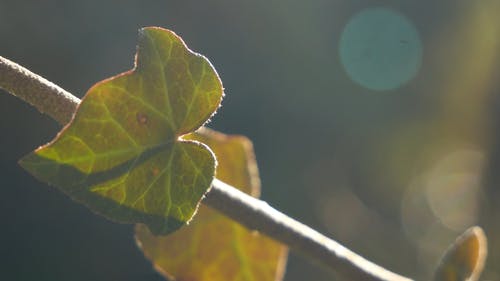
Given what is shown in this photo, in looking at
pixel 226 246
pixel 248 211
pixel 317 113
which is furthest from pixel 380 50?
pixel 248 211

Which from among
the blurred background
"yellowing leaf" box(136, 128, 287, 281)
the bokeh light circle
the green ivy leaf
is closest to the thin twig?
the green ivy leaf

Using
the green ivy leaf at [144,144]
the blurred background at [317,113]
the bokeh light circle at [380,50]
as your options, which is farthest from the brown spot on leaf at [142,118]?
the bokeh light circle at [380,50]

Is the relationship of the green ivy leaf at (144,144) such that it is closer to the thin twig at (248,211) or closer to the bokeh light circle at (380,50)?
the thin twig at (248,211)

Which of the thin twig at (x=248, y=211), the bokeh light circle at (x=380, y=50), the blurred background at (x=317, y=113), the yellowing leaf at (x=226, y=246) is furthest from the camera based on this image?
the bokeh light circle at (x=380, y=50)

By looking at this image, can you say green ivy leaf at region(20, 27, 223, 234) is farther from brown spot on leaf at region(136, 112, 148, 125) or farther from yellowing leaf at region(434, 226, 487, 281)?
yellowing leaf at region(434, 226, 487, 281)

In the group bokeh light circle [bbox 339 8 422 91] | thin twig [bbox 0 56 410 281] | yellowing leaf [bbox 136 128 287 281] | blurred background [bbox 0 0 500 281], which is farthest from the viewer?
bokeh light circle [bbox 339 8 422 91]

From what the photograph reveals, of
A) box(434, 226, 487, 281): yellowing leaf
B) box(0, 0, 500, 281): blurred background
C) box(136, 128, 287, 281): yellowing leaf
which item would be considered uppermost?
box(434, 226, 487, 281): yellowing leaf
